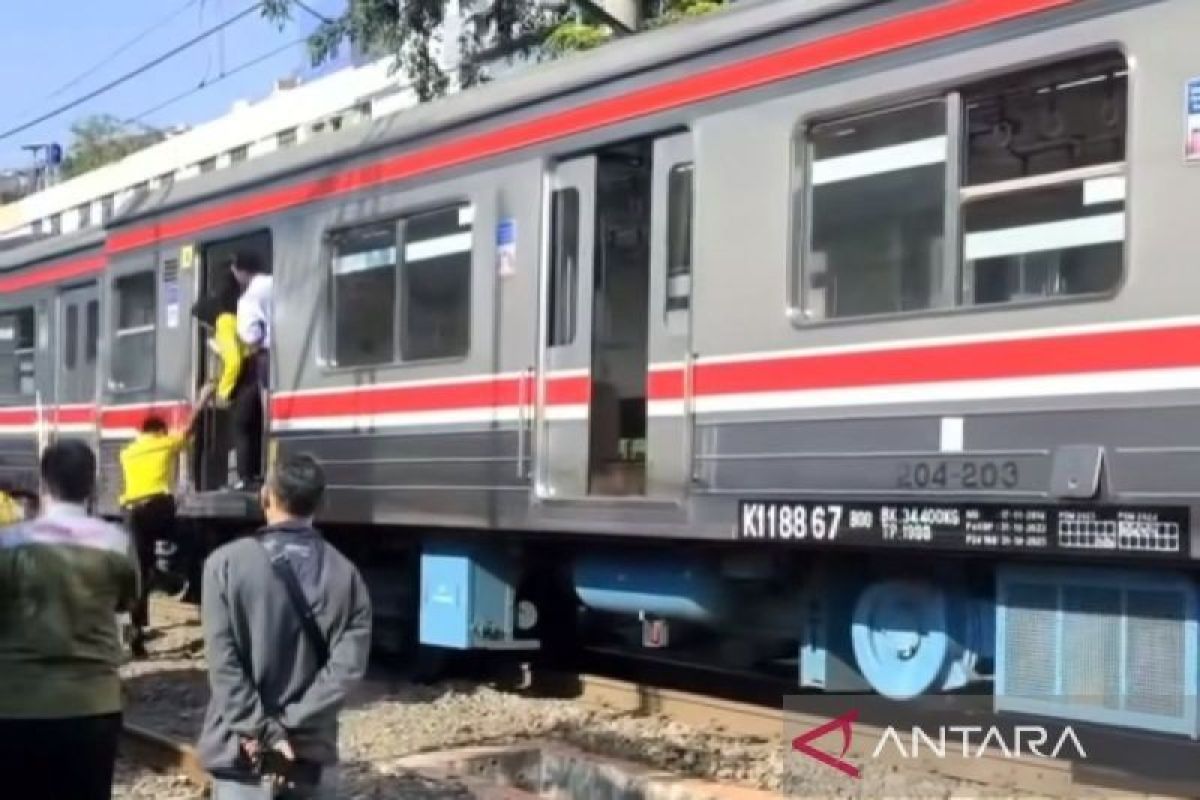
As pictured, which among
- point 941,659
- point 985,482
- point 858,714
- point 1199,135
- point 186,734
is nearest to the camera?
point 1199,135

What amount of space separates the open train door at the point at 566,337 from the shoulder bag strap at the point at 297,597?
4278mm

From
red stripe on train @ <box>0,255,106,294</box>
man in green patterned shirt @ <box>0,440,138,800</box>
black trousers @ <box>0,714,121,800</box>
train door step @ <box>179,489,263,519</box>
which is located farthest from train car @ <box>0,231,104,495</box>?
black trousers @ <box>0,714,121,800</box>

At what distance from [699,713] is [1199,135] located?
431 centimetres

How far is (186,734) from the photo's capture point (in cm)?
942

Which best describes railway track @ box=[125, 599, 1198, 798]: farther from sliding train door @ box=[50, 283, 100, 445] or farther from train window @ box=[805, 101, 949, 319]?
sliding train door @ box=[50, 283, 100, 445]

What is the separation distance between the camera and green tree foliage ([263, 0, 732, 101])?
51.4 feet

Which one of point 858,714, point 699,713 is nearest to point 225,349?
point 699,713

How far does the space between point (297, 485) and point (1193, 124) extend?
3489 mm

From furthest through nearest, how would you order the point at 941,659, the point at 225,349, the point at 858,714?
the point at 225,349 < the point at 858,714 < the point at 941,659

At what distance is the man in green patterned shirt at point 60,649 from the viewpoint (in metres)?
4.98

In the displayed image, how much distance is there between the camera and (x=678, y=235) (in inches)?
346

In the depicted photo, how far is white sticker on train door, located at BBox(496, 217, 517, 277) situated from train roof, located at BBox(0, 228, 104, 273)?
7.56 meters

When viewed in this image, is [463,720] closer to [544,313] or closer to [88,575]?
[544,313]

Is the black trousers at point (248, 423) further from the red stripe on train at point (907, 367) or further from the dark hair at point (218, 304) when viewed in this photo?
the red stripe on train at point (907, 367)
